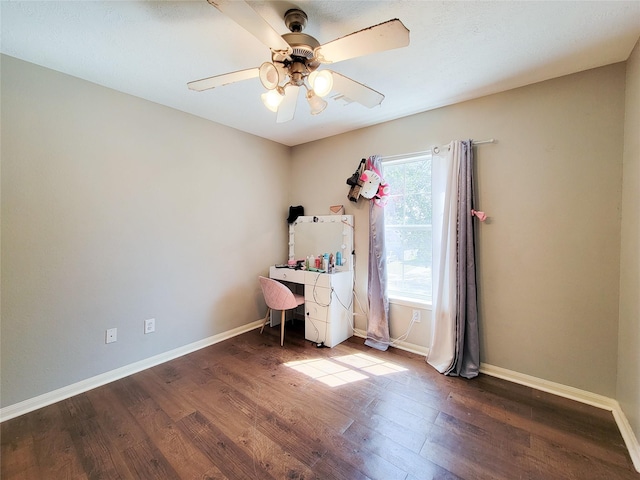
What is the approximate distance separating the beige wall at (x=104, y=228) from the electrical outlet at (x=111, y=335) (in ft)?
0.15

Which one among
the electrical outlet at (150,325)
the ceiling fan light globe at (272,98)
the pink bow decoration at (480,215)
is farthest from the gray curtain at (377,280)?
the electrical outlet at (150,325)

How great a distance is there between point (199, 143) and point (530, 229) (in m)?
3.27

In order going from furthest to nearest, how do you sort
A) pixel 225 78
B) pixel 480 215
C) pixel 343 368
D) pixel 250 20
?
pixel 343 368 → pixel 480 215 → pixel 225 78 → pixel 250 20

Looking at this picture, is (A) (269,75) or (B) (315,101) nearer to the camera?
(A) (269,75)

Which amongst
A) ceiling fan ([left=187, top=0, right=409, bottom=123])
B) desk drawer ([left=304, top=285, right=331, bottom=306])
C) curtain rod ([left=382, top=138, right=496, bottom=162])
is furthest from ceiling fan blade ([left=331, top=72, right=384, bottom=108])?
desk drawer ([left=304, top=285, right=331, bottom=306])

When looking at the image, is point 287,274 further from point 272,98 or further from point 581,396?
point 581,396

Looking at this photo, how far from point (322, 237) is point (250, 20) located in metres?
2.47

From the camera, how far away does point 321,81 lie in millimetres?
1408

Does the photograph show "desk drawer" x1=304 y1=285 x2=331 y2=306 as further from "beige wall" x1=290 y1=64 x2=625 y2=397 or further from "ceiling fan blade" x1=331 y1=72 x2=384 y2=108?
"ceiling fan blade" x1=331 y1=72 x2=384 y2=108

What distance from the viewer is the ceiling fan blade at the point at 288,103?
166cm

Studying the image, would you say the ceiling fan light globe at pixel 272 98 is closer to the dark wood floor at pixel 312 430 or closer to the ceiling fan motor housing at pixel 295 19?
the ceiling fan motor housing at pixel 295 19

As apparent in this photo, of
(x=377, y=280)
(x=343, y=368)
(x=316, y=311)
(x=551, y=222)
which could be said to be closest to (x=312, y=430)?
(x=343, y=368)

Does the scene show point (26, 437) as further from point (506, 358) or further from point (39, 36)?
point (506, 358)

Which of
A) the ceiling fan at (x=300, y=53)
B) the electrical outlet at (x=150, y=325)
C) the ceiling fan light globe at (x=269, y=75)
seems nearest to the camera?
the ceiling fan at (x=300, y=53)
